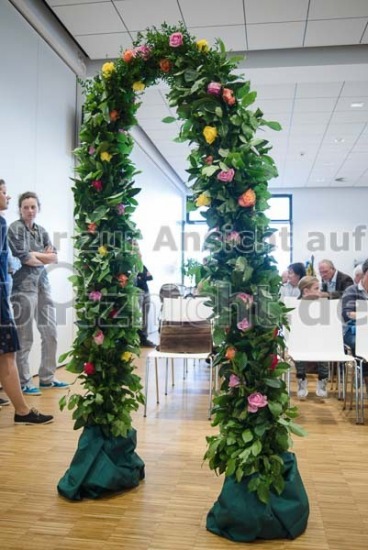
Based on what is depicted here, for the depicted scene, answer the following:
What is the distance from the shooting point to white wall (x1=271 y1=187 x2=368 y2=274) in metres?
12.5

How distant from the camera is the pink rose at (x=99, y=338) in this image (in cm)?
243

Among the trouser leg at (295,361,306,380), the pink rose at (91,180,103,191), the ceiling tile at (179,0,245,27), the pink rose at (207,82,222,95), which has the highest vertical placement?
the ceiling tile at (179,0,245,27)

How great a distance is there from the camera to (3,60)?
431 centimetres

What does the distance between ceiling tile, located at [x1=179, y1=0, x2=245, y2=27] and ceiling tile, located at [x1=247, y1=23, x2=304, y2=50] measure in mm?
249

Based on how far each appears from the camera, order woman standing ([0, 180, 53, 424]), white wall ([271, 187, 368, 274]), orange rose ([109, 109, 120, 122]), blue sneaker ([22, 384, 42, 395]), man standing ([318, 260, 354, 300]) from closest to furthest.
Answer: orange rose ([109, 109, 120, 122])
woman standing ([0, 180, 53, 424])
blue sneaker ([22, 384, 42, 395])
man standing ([318, 260, 354, 300])
white wall ([271, 187, 368, 274])

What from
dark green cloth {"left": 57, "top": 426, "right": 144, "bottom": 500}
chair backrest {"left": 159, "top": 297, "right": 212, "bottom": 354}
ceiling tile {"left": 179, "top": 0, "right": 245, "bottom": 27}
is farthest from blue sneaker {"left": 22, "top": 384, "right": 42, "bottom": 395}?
ceiling tile {"left": 179, "top": 0, "right": 245, "bottom": 27}

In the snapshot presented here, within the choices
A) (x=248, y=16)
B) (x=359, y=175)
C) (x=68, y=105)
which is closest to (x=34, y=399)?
(x=68, y=105)

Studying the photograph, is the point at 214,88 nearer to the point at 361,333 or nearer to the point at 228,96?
the point at 228,96

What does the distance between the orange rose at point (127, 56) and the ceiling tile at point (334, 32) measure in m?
3.31

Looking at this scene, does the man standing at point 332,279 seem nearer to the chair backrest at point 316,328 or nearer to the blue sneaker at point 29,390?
the chair backrest at point 316,328

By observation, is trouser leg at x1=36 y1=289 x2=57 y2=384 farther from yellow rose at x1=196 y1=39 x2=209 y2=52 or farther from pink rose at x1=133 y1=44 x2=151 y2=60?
yellow rose at x1=196 y1=39 x2=209 y2=52

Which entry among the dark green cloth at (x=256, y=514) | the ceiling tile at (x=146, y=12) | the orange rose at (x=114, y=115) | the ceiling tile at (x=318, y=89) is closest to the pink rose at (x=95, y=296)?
the orange rose at (x=114, y=115)

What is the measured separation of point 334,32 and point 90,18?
2.43m

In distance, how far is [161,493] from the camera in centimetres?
238
